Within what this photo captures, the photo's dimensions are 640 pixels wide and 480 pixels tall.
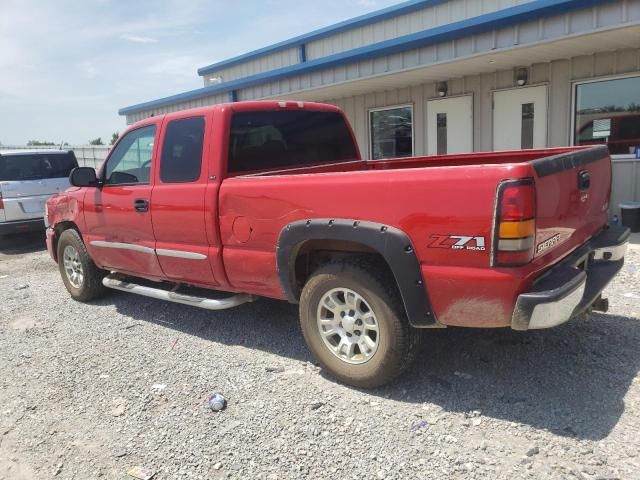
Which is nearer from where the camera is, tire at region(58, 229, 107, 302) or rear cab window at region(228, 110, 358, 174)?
rear cab window at region(228, 110, 358, 174)

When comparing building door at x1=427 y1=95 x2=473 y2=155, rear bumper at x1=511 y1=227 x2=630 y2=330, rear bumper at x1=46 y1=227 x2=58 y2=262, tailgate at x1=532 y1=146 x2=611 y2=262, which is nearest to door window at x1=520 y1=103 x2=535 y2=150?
building door at x1=427 y1=95 x2=473 y2=155

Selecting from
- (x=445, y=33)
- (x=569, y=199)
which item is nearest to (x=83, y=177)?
(x=569, y=199)

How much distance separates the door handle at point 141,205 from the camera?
4605 millimetres

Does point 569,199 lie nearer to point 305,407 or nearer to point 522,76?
point 305,407

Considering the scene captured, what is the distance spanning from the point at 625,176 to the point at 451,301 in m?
6.99

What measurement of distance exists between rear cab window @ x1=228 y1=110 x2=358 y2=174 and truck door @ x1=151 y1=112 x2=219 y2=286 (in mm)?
267

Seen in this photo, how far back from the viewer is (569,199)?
10.2 feet

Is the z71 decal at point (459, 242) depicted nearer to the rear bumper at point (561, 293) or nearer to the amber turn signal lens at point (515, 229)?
the amber turn signal lens at point (515, 229)

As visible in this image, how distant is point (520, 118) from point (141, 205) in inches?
277

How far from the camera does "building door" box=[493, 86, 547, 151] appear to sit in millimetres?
8867

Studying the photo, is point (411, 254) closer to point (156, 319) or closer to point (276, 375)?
point (276, 375)

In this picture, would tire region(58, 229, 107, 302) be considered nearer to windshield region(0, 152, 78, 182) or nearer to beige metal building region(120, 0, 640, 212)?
windshield region(0, 152, 78, 182)

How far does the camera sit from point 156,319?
5.30m

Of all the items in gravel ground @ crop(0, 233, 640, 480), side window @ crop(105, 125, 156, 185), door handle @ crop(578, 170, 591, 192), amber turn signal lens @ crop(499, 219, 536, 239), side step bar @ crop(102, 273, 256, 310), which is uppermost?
side window @ crop(105, 125, 156, 185)
